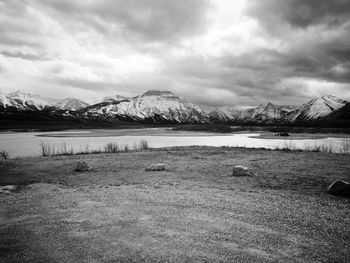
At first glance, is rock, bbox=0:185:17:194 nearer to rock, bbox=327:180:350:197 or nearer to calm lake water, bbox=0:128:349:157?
rock, bbox=327:180:350:197

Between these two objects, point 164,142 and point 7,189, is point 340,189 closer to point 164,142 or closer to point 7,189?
point 7,189

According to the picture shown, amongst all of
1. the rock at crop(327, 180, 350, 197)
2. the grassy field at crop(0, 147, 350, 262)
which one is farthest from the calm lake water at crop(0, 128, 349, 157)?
the rock at crop(327, 180, 350, 197)

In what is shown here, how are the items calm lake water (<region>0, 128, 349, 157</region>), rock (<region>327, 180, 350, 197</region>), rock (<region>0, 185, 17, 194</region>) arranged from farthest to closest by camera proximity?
calm lake water (<region>0, 128, 349, 157</region>) < rock (<region>0, 185, 17, 194</region>) < rock (<region>327, 180, 350, 197</region>)

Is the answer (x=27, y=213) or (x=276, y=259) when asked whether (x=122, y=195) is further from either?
(x=276, y=259)

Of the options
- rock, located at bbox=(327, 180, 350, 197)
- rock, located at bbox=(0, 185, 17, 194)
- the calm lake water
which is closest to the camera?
rock, located at bbox=(327, 180, 350, 197)

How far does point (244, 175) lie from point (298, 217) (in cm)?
662

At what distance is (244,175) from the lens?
15.2 meters

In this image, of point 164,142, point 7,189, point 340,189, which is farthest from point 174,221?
point 164,142

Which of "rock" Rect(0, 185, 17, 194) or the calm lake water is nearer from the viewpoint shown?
"rock" Rect(0, 185, 17, 194)

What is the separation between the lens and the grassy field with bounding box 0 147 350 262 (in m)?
6.19

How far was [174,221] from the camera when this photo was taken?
8023 millimetres

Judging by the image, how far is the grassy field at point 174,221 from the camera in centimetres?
619

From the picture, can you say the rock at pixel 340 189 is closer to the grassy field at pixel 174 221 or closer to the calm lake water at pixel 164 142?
the grassy field at pixel 174 221

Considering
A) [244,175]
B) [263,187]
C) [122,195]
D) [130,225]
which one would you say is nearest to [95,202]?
[122,195]
